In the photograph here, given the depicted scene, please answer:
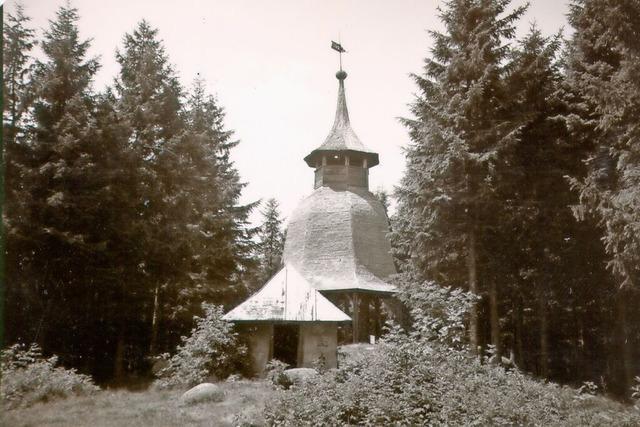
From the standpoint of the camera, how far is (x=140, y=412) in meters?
10.9

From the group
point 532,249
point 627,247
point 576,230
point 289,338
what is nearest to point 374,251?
point 289,338

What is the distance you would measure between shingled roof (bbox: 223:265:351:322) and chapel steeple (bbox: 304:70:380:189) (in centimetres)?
808

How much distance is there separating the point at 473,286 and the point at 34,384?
1263 centimetres

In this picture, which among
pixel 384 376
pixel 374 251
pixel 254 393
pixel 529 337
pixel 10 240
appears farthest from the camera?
pixel 529 337

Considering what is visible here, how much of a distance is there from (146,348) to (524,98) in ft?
57.5

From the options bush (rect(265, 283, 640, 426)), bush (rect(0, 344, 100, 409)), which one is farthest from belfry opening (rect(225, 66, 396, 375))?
bush (rect(0, 344, 100, 409))

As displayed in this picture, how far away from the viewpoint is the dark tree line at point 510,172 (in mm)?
15461

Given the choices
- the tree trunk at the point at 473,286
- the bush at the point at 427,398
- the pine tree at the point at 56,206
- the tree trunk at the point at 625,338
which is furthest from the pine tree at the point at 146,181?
the tree trunk at the point at 625,338

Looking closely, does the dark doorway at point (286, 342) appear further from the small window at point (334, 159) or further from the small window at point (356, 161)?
the small window at point (356, 161)

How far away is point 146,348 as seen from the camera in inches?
798

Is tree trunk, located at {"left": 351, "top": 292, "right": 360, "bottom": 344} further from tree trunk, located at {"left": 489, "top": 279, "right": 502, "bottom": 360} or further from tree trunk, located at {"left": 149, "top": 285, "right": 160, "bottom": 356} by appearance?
tree trunk, located at {"left": 149, "top": 285, "right": 160, "bottom": 356}

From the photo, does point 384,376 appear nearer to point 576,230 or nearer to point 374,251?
point 576,230

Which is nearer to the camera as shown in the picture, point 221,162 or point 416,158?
point 416,158

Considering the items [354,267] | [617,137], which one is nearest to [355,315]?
[354,267]
